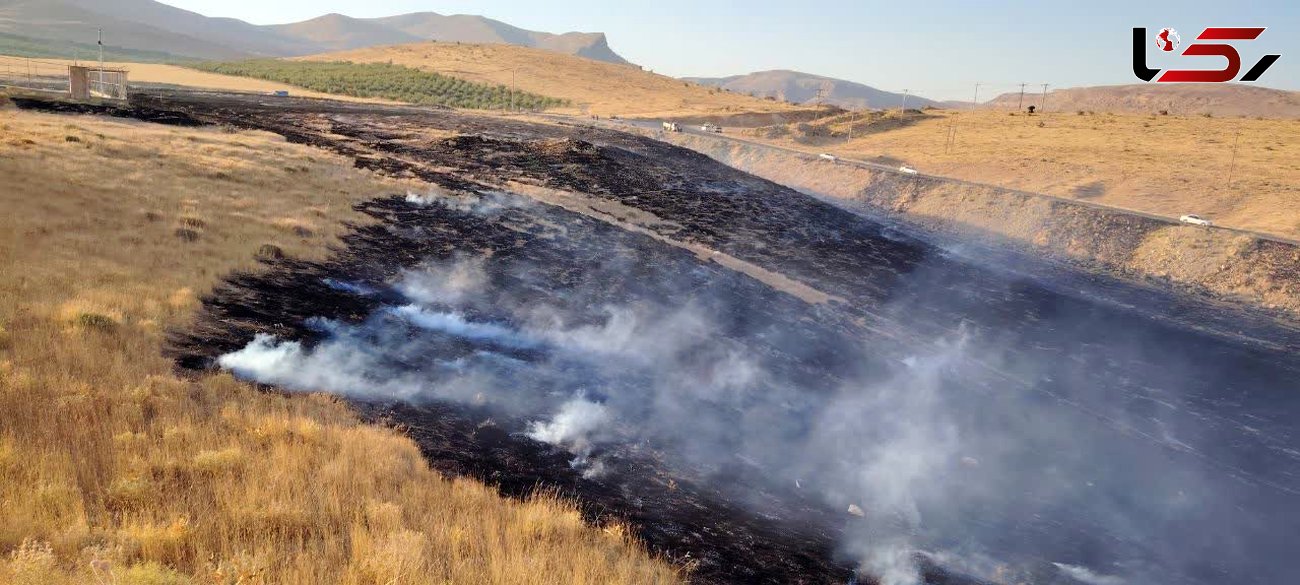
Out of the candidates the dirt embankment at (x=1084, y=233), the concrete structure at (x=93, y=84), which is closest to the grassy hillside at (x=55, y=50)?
the concrete structure at (x=93, y=84)

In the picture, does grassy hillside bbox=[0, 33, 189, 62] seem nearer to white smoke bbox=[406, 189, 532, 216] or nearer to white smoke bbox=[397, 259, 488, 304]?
white smoke bbox=[406, 189, 532, 216]

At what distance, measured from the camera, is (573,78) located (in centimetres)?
11488

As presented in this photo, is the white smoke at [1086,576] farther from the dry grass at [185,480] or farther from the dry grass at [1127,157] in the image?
the dry grass at [1127,157]

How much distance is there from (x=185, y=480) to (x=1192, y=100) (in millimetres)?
211121

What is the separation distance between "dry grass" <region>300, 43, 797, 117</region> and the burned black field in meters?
65.1

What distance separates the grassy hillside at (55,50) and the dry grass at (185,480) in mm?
128492

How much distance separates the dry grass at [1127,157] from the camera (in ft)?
123

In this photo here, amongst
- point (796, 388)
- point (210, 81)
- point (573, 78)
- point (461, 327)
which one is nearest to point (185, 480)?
point (461, 327)

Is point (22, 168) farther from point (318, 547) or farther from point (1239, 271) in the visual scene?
point (1239, 271)

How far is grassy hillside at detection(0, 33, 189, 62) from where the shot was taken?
121812 mm

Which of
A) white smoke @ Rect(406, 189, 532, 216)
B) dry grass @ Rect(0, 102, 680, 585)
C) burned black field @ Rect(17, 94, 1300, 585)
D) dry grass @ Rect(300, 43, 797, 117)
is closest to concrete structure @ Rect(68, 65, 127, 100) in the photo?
white smoke @ Rect(406, 189, 532, 216)

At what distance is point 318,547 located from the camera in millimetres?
6289

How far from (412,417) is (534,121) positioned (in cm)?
5537

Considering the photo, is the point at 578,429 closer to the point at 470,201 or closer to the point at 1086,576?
the point at 1086,576
